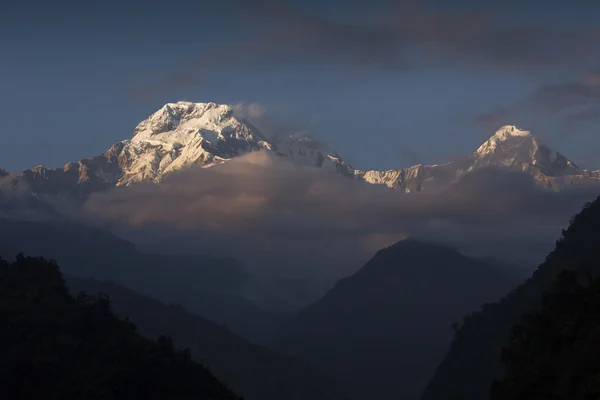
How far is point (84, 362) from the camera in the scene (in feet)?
589

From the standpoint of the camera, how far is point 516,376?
126 meters

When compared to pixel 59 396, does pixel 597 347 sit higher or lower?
higher

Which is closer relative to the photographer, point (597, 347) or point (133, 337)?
point (597, 347)

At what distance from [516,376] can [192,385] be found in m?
74.0

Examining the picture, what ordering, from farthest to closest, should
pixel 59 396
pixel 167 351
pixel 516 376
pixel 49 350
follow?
pixel 167 351, pixel 49 350, pixel 59 396, pixel 516 376

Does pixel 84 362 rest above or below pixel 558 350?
below

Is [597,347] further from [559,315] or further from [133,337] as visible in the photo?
[133,337]

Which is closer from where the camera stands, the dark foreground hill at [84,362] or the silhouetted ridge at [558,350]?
the silhouetted ridge at [558,350]

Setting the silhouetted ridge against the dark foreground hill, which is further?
the dark foreground hill

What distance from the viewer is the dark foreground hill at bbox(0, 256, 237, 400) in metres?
168

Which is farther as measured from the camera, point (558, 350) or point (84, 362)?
point (84, 362)

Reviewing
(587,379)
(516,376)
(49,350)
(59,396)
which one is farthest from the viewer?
(49,350)

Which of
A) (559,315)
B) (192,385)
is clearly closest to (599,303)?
(559,315)

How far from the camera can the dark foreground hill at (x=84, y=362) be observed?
168m
